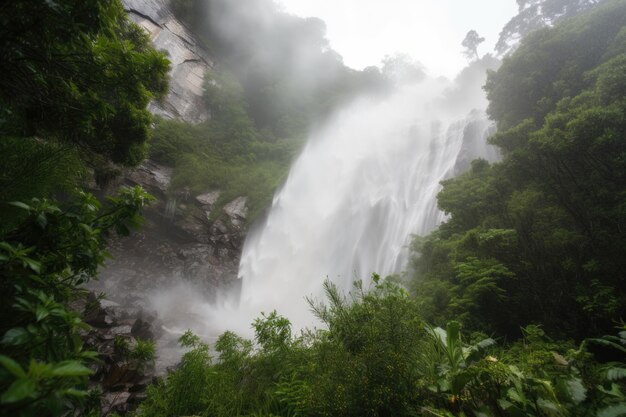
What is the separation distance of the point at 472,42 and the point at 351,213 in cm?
3933

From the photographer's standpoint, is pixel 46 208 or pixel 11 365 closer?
pixel 11 365

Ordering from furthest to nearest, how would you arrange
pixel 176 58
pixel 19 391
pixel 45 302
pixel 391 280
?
pixel 176 58
pixel 391 280
pixel 45 302
pixel 19 391

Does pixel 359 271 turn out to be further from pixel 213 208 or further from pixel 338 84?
pixel 338 84

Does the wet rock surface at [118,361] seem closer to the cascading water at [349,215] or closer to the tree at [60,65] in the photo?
the tree at [60,65]

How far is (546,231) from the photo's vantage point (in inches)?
279

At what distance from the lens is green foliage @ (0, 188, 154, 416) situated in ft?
3.32

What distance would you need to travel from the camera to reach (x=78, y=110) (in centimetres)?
263

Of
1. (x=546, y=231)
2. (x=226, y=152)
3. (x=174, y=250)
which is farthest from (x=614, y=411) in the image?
(x=226, y=152)

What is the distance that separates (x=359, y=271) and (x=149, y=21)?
27.3m

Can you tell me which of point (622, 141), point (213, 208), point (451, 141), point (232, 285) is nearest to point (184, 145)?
point (213, 208)

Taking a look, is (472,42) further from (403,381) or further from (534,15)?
(403,381)

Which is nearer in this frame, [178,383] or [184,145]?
[178,383]

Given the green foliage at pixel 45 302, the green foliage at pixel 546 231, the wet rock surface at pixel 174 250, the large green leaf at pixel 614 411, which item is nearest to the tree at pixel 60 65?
the green foliage at pixel 45 302

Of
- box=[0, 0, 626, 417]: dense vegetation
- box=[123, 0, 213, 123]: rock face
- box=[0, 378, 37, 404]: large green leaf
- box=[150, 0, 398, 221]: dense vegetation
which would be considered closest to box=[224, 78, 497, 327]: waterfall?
box=[150, 0, 398, 221]: dense vegetation
